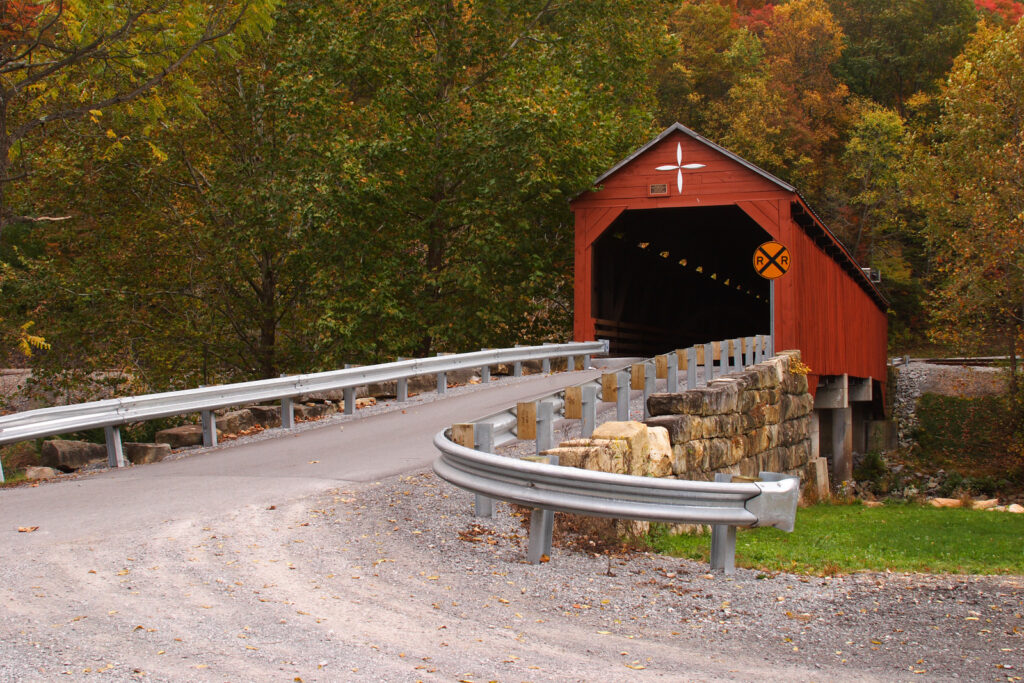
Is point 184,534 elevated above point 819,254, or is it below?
below

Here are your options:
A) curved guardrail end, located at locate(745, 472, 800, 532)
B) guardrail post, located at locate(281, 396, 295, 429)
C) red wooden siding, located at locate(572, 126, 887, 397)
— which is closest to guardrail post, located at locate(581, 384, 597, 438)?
curved guardrail end, located at locate(745, 472, 800, 532)

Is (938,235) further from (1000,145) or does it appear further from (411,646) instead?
(411,646)

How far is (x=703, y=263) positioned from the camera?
92.3 feet

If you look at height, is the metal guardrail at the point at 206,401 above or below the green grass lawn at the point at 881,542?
above

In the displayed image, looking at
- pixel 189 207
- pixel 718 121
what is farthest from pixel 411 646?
pixel 718 121

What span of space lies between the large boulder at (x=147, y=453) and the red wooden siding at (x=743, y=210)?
1003cm

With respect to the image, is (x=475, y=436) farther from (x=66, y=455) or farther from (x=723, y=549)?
(x=66, y=455)

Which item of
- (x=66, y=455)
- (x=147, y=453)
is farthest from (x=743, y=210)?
(x=66, y=455)

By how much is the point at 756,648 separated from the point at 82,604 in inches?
122

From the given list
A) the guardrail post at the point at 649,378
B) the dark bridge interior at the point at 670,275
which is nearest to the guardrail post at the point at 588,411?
the guardrail post at the point at 649,378

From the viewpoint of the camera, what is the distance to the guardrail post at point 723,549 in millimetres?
5629

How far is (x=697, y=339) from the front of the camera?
31.5 meters

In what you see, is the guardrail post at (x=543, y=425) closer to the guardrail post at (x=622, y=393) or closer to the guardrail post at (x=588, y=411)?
the guardrail post at (x=588, y=411)

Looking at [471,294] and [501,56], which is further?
[501,56]
